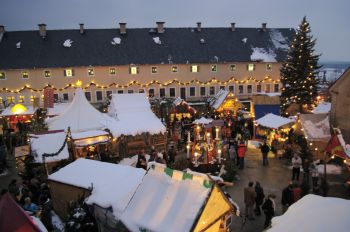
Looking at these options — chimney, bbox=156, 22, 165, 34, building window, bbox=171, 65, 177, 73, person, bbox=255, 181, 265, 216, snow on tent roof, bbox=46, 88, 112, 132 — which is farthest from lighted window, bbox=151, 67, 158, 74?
person, bbox=255, 181, 265, 216

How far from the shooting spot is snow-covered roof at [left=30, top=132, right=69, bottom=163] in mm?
12891

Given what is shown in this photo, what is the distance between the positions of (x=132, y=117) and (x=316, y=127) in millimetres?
9682

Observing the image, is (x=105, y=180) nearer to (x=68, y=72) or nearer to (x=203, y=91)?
(x=68, y=72)

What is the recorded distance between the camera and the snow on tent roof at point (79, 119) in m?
16.4

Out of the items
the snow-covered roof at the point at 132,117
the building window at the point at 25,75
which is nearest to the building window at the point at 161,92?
the building window at the point at 25,75

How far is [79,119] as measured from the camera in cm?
1673

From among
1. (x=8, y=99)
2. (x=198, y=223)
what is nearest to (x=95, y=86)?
(x=8, y=99)

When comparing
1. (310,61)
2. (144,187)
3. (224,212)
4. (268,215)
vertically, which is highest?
(310,61)

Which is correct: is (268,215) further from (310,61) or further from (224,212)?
(310,61)

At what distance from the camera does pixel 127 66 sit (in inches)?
1248

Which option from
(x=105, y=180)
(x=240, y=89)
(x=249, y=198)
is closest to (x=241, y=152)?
(x=249, y=198)

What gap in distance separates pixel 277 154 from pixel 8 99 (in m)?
25.4

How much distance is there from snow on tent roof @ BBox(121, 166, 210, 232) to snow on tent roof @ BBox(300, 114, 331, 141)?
1019cm

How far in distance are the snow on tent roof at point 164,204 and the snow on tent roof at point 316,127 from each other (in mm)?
10189
